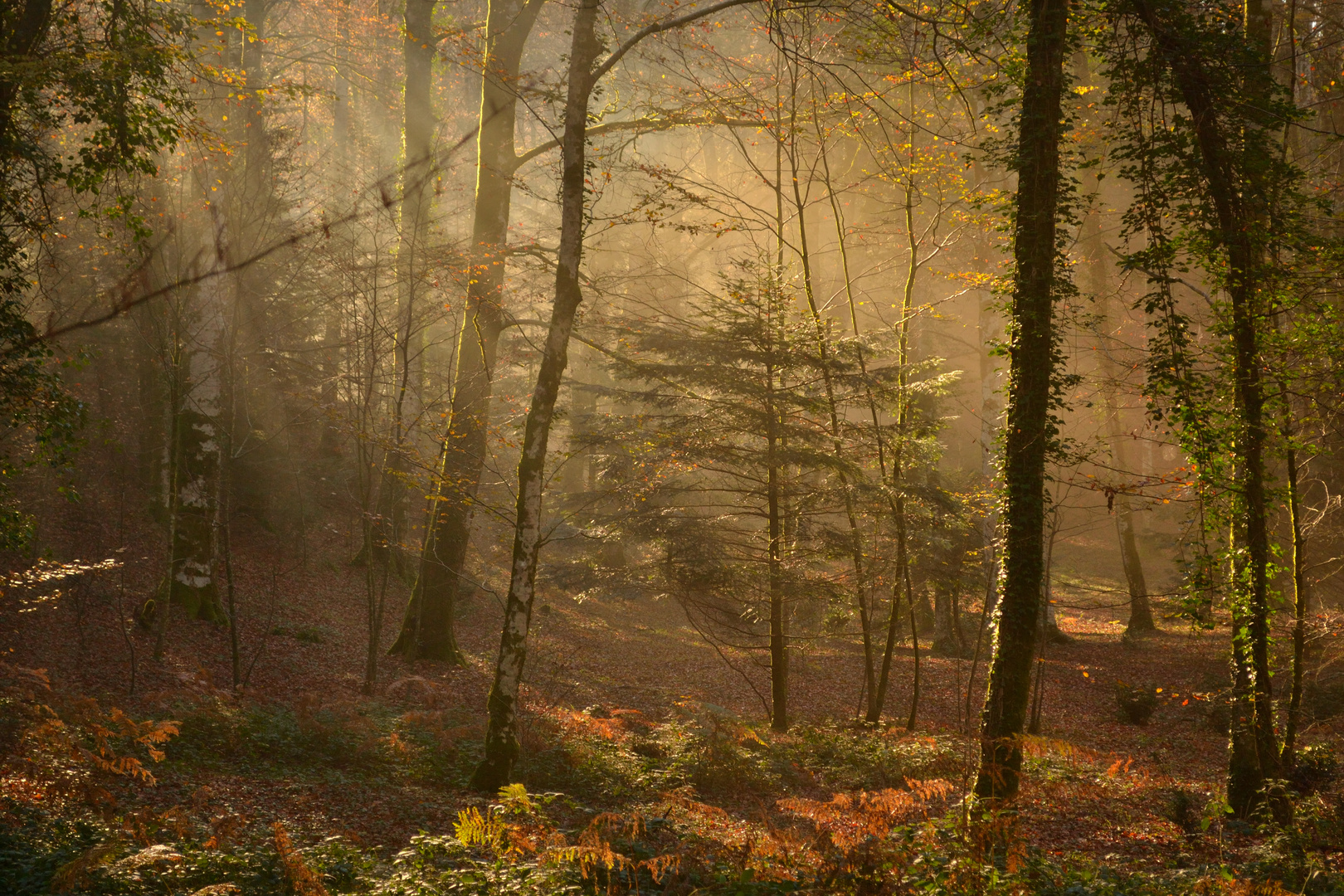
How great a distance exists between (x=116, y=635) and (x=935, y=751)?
11969mm

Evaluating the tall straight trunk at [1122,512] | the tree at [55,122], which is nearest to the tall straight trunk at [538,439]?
the tree at [55,122]

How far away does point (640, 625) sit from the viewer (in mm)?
22031

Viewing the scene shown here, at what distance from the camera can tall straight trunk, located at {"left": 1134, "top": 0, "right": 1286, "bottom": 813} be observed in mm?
7734

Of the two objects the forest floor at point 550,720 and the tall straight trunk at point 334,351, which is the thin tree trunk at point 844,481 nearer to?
the forest floor at point 550,720

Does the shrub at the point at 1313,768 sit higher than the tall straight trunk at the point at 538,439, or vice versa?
the tall straight trunk at the point at 538,439

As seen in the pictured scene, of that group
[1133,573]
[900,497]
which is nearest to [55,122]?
[900,497]

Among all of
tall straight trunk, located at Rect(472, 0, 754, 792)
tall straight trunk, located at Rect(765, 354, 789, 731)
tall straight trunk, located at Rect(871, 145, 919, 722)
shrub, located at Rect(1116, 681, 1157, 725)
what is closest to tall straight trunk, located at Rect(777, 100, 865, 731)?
tall straight trunk, located at Rect(871, 145, 919, 722)

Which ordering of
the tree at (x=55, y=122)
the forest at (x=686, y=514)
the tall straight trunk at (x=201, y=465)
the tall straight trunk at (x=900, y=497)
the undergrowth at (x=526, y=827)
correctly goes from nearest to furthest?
the undergrowth at (x=526, y=827) → the forest at (x=686, y=514) → the tree at (x=55, y=122) → the tall straight trunk at (x=900, y=497) → the tall straight trunk at (x=201, y=465)

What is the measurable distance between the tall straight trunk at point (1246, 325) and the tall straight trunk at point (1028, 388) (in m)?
1.43

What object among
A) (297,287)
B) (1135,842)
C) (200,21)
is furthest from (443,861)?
(297,287)

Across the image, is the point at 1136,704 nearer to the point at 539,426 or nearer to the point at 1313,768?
the point at 1313,768

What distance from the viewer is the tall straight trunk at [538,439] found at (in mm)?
8133

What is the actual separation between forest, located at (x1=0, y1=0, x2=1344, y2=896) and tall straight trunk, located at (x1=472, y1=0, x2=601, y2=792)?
49 mm

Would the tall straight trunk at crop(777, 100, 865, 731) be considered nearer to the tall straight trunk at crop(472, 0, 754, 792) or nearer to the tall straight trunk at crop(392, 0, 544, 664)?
the tall straight trunk at crop(472, 0, 754, 792)
